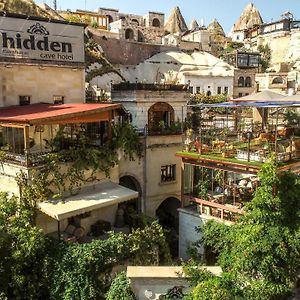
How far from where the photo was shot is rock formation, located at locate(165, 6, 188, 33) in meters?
90.4

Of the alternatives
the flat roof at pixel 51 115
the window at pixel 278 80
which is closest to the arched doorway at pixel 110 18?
the window at pixel 278 80

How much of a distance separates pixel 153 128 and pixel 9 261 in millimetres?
12998

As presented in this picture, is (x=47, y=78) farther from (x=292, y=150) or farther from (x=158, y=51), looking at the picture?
(x=158, y=51)

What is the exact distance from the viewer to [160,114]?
2592cm

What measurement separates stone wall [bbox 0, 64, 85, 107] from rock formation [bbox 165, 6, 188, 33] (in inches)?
2763

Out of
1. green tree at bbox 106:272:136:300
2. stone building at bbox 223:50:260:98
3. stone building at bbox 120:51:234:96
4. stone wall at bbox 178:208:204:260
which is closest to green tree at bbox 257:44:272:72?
stone building at bbox 223:50:260:98

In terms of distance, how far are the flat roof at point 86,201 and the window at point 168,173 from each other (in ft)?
19.9

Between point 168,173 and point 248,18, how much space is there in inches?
3655

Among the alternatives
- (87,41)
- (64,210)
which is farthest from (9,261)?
(87,41)

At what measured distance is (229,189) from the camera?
64.4ft

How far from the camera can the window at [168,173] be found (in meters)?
25.0

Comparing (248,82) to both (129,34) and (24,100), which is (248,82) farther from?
(24,100)

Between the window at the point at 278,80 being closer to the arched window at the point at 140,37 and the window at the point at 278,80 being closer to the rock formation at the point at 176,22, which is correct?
the arched window at the point at 140,37

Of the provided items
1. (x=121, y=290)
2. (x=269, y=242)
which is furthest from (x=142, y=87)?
(x=121, y=290)
